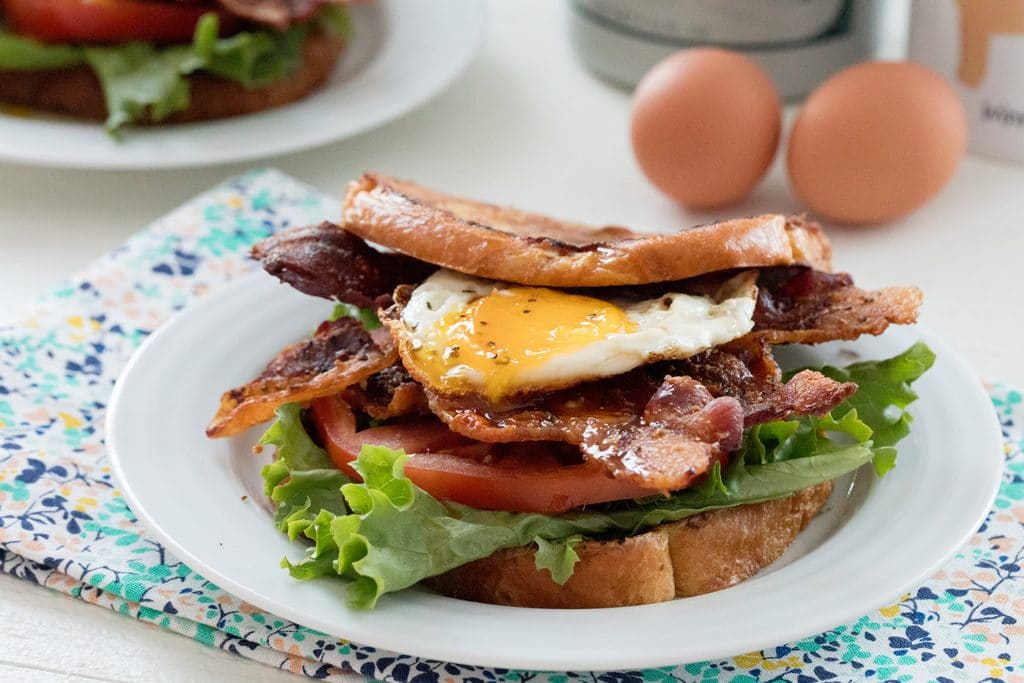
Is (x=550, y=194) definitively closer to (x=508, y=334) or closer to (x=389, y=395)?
(x=389, y=395)

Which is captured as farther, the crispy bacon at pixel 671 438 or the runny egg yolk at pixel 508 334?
the runny egg yolk at pixel 508 334

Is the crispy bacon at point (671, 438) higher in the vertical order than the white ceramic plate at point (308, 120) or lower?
higher

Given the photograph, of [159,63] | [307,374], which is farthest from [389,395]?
[159,63]

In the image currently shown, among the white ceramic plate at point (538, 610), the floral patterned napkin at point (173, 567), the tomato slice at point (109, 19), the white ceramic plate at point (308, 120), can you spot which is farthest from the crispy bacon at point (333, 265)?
the tomato slice at point (109, 19)

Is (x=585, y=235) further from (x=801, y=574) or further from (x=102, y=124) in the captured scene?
(x=102, y=124)

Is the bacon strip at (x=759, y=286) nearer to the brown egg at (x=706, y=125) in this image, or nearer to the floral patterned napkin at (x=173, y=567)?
the floral patterned napkin at (x=173, y=567)

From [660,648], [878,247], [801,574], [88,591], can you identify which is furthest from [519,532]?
[878,247]
